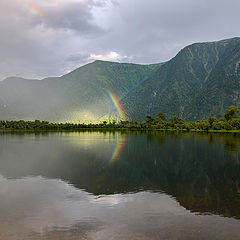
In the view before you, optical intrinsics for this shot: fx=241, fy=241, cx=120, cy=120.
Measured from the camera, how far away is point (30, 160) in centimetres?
4550

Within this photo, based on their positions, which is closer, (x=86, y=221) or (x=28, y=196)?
(x=86, y=221)

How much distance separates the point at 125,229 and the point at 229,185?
17.0 metres

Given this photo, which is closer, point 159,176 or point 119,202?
point 119,202

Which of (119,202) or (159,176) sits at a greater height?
(119,202)

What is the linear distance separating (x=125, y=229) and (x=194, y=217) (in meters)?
5.49

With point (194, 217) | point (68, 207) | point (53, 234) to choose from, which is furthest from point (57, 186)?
point (194, 217)

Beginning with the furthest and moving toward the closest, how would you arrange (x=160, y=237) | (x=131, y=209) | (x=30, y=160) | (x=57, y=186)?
1. (x=30, y=160)
2. (x=57, y=186)
3. (x=131, y=209)
4. (x=160, y=237)

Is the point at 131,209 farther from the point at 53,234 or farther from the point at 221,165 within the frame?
→ the point at 221,165

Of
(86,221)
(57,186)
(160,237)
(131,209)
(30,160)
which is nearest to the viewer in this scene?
(160,237)

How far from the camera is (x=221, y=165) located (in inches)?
1578

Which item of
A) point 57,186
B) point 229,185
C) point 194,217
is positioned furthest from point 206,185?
point 57,186

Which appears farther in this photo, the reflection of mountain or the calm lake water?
the reflection of mountain

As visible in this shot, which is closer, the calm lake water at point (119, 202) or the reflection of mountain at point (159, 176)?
the calm lake water at point (119, 202)

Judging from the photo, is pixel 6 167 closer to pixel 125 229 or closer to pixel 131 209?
pixel 131 209
